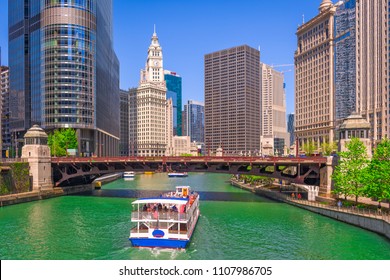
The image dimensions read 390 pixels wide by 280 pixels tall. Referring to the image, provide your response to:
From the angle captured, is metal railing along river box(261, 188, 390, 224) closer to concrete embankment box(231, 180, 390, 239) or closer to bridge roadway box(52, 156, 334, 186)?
concrete embankment box(231, 180, 390, 239)

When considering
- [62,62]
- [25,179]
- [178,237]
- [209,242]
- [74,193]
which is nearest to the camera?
[178,237]

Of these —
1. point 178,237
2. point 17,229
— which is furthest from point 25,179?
point 178,237

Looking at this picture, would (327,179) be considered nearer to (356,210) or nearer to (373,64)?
(356,210)

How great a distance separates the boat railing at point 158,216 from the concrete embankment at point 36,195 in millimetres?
43209

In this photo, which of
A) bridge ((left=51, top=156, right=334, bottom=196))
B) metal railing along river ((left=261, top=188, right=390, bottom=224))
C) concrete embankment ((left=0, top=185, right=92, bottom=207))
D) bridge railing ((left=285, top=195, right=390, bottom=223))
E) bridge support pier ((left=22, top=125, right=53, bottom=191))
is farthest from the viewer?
bridge support pier ((left=22, top=125, right=53, bottom=191))

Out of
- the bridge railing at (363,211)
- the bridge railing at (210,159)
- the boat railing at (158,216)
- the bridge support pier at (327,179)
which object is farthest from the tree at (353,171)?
the boat railing at (158,216)

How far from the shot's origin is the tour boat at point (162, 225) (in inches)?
1678

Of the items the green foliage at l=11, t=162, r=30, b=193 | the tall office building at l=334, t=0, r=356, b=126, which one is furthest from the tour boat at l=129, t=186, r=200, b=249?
the tall office building at l=334, t=0, r=356, b=126

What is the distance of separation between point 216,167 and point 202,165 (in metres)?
4.54

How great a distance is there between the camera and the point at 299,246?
4456 cm

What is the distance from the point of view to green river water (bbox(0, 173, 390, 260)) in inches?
1604

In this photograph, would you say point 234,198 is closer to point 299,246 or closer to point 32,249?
point 299,246

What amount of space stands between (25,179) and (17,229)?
3666 centimetres

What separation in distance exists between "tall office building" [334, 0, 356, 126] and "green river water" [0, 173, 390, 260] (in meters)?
119
